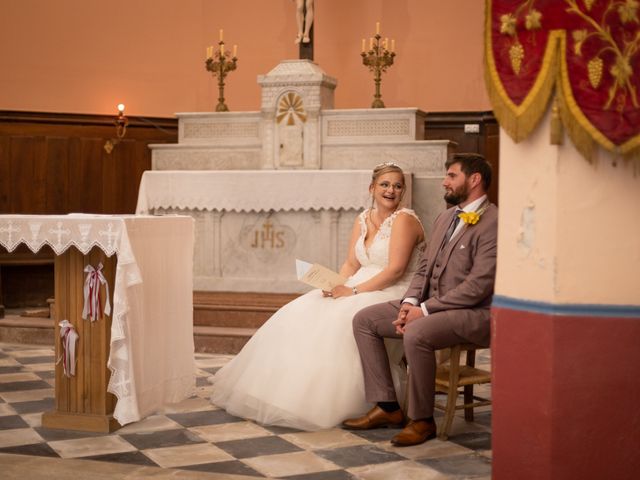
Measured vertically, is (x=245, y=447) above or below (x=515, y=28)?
below

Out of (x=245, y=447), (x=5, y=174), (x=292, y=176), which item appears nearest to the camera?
(x=245, y=447)

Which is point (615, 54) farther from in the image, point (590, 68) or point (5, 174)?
point (5, 174)

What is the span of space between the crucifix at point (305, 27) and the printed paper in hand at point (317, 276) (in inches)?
174

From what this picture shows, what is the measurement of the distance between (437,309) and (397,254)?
70 centimetres

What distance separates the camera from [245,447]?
4.48m

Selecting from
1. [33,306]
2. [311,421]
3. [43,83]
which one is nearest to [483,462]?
[311,421]

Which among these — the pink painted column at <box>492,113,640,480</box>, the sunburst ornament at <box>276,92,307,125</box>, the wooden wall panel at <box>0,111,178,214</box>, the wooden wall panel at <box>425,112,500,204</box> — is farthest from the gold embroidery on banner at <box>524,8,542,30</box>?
the wooden wall panel at <box>0,111,178,214</box>

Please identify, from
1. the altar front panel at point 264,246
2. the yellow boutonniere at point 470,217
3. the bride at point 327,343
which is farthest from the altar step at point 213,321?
the yellow boutonniere at point 470,217

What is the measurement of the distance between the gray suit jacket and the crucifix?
4.80 metres

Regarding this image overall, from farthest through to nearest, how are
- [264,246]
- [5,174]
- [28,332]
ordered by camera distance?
[5,174]
[264,246]
[28,332]

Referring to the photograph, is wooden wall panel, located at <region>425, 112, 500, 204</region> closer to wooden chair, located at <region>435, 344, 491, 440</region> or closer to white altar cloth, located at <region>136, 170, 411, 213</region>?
white altar cloth, located at <region>136, 170, 411, 213</region>

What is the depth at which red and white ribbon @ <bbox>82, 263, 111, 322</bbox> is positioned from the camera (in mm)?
4777

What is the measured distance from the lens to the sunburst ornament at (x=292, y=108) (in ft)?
29.4

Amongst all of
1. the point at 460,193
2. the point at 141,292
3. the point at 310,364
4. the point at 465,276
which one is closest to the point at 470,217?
the point at 460,193
